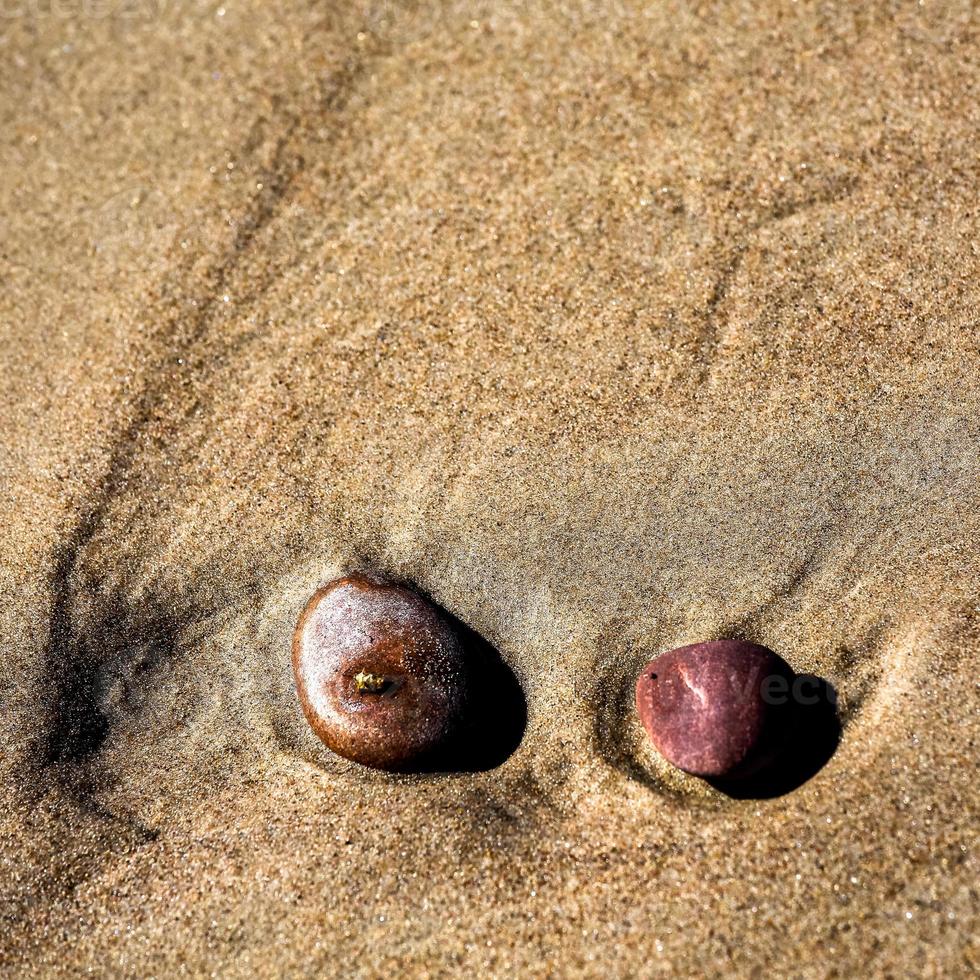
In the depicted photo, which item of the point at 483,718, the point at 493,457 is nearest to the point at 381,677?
the point at 483,718

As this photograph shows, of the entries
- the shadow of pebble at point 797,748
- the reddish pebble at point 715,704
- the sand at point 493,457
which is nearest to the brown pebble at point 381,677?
the sand at point 493,457

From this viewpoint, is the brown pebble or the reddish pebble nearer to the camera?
the reddish pebble

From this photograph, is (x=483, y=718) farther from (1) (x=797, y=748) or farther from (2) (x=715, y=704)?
(1) (x=797, y=748)

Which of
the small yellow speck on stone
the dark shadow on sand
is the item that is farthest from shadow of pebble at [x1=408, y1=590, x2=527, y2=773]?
the small yellow speck on stone

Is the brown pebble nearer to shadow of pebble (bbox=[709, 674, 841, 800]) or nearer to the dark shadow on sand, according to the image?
the dark shadow on sand

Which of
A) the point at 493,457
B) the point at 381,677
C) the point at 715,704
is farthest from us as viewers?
the point at 493,457

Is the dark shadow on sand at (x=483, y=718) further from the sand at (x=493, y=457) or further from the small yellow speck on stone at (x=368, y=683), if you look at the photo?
the small yellow speck on stone at (x=368, y=683)

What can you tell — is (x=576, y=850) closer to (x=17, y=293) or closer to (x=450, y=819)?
(x=450, y=819)
